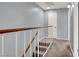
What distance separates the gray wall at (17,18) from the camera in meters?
2.40

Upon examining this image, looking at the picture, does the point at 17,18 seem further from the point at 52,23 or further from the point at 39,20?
the point at 52,23

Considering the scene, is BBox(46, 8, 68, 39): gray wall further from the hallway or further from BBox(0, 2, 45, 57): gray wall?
BBox(0, 2, 45, 57): gray wall

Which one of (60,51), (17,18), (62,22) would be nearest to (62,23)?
(62,22)

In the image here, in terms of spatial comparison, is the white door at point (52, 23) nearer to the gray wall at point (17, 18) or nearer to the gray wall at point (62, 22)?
the gray wall at point (62, 22)

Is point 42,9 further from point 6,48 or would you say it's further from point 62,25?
point 6,48

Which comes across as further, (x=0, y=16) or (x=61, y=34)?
(x=61, y=34)

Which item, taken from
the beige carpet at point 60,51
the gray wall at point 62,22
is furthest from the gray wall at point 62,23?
the beige carpet at point 60,51

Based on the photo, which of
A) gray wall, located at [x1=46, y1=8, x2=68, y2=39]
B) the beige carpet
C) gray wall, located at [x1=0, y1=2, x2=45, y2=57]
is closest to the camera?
gray wall, located at [x1=0, y1=2, x2=45, y2=57]

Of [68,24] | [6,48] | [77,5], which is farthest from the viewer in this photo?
[68,24]

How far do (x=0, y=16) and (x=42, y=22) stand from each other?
89 cm

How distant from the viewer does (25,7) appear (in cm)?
264

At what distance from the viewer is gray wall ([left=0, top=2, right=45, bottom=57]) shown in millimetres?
2398

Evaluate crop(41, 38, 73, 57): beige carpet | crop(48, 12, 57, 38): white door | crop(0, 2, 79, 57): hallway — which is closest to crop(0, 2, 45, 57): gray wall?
crop(0, 2, 79, 57): hallway

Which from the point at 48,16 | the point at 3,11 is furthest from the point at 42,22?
the point at 3,11
